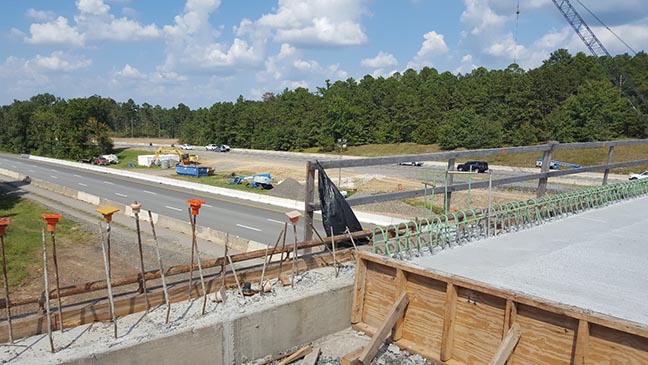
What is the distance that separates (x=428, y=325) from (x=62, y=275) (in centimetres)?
1586

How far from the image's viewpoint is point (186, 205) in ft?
106

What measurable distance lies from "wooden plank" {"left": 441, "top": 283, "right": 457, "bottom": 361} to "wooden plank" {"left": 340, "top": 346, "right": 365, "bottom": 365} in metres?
1.00

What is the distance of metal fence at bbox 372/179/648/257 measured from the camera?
7121 millimetres

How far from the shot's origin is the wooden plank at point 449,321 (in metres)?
5.50

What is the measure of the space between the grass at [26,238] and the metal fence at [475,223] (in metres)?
15.1

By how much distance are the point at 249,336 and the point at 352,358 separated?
126cm

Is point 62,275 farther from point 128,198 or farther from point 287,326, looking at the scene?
point 128,198

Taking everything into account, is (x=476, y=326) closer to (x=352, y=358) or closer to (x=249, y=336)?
(x=352, y=358)

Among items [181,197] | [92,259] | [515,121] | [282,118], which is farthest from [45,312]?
[282,118]

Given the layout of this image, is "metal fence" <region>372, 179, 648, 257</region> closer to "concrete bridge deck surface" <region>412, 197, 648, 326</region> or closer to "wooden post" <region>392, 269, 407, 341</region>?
"concrete bridge deck surface" <region>412, 197, 648, 326</region>

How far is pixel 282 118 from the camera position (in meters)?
97.0

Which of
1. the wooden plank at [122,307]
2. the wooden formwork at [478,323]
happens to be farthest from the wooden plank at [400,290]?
the wooden plank at [122,307]

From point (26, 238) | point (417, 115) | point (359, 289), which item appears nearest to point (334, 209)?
point (359, 289)

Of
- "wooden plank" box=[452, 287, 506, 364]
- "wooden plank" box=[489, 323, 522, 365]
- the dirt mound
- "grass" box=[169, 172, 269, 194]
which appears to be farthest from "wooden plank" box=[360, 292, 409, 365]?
"grass" box=[169, 172, 269, 194]
